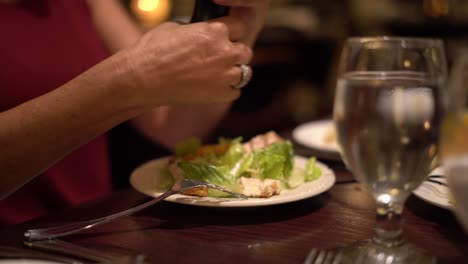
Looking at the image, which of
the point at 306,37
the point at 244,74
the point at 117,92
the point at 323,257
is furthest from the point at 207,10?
the point at 306,37

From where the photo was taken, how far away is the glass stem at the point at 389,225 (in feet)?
1.97

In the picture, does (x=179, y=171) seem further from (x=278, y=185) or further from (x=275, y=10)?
(x=275, y=10)

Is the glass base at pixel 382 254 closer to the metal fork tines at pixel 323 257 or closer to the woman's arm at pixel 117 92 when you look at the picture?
the metal fork tines at pixel 323 257

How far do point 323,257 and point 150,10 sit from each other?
4.38 m

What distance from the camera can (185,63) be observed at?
82cm

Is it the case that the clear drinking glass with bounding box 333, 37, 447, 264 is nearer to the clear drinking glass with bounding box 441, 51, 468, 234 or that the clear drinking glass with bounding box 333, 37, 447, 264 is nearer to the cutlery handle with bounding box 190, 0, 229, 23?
the clear drinking glass with bounding box 441, 51, 468, 234

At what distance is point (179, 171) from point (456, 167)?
1.63 feet

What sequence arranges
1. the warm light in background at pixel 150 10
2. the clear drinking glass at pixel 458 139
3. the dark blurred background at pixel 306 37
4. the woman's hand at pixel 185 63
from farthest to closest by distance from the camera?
1. the warm light in background at pixel 150 10
2. the dark blurred background at pixel 306 37
3. the woman's hand at pixel 185 63
4. the clear drinking glass at pixel 458 139

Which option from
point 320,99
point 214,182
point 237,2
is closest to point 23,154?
point 214,182

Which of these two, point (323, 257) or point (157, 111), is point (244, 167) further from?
point (157, 111)

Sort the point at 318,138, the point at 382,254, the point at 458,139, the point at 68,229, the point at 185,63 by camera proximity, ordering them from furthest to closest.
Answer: the point at 318,138, the point at 185,63, the point at 68,229, the point at 382,254, the point at 458,139

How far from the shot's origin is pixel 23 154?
83cm

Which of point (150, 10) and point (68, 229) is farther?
point (150, 10)

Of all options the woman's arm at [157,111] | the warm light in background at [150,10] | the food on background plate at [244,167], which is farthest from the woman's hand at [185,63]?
the warm light in background at [150,10]
